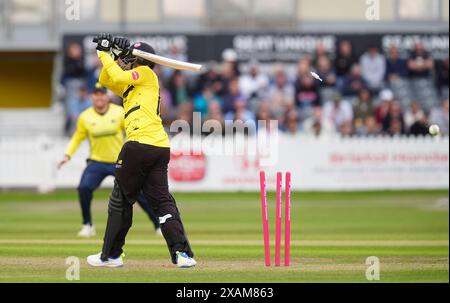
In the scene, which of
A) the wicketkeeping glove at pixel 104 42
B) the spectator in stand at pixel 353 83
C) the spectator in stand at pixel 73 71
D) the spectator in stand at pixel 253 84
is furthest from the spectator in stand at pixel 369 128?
the wicketkeeping glove at pixel 104 42

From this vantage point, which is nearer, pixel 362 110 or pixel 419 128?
pixel 419 128

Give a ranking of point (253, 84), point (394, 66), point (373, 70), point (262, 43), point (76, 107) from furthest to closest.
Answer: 1. point (262, 43)
2. point (394, 66)
3. point (373, 70)
4. point (253, 84)
5. point (76, 107)

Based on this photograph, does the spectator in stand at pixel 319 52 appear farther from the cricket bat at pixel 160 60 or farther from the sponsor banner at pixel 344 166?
the cricket bat at pixel 160 60

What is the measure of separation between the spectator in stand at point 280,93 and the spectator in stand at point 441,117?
3758mm

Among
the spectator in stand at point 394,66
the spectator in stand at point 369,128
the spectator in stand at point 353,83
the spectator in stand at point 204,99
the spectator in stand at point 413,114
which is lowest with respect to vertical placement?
the spectator in stand at point 369,128

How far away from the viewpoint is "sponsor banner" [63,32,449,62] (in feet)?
105

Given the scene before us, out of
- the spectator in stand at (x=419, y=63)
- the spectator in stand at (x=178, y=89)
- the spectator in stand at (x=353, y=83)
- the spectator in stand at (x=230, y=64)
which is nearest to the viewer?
the spectator in stand at (x=178, y=89)

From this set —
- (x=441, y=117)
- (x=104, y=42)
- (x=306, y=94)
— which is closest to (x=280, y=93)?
(x=306, y=94)

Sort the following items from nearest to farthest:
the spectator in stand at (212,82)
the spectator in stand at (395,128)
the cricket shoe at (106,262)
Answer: the cricket shoe at (106,262) → the spectator in stand at (395,128) → the spectator in stand at (212,82)

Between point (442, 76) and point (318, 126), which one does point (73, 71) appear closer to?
point (318, 126)

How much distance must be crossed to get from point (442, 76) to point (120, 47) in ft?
71.9

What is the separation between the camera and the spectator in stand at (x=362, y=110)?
29219 mm

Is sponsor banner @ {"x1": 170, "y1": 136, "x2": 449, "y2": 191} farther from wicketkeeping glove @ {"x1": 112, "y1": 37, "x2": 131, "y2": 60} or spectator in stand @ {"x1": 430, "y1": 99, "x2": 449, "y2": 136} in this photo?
wicketkeeping glove @ {"x1": 112, "y1": 37, "x2": 131, "y2": 60}

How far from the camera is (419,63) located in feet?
105
